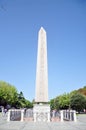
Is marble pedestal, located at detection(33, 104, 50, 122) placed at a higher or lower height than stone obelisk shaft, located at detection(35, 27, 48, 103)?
lower

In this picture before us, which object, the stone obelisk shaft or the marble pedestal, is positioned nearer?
the stone obelisk shaft

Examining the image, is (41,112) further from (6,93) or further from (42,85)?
(6,93)

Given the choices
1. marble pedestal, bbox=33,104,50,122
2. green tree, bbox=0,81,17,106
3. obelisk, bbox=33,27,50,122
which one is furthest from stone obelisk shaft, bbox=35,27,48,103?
green tree, bbox=0,81,17,106

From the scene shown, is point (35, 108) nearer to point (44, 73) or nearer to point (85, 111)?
point (44, 73)

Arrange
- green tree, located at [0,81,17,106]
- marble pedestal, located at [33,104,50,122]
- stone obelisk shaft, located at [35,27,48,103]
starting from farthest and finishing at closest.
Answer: green tree, located at [0,81,17,106] < marble pedestal, located at [33,104,50,122] < stone obelisk shaft, located at [35,27,48,103]

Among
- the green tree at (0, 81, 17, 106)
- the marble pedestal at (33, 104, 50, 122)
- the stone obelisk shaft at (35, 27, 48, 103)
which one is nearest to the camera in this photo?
the stone obelisk shaft at (35, 27, 48, 103)

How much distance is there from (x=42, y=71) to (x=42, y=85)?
1.58 metres

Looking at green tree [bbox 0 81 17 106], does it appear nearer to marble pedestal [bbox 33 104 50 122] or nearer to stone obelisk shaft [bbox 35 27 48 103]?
marble pedestal [bbox 33 104 50 122]

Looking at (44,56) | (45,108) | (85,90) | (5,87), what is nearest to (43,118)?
(45,108)

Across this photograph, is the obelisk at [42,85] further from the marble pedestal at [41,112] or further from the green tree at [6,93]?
the green tree at [6,93]

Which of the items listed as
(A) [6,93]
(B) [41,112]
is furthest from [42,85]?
(A) [6,93]

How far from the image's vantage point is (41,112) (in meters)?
26.3

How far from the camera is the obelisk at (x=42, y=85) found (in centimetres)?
2542

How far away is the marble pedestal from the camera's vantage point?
26.0 m
